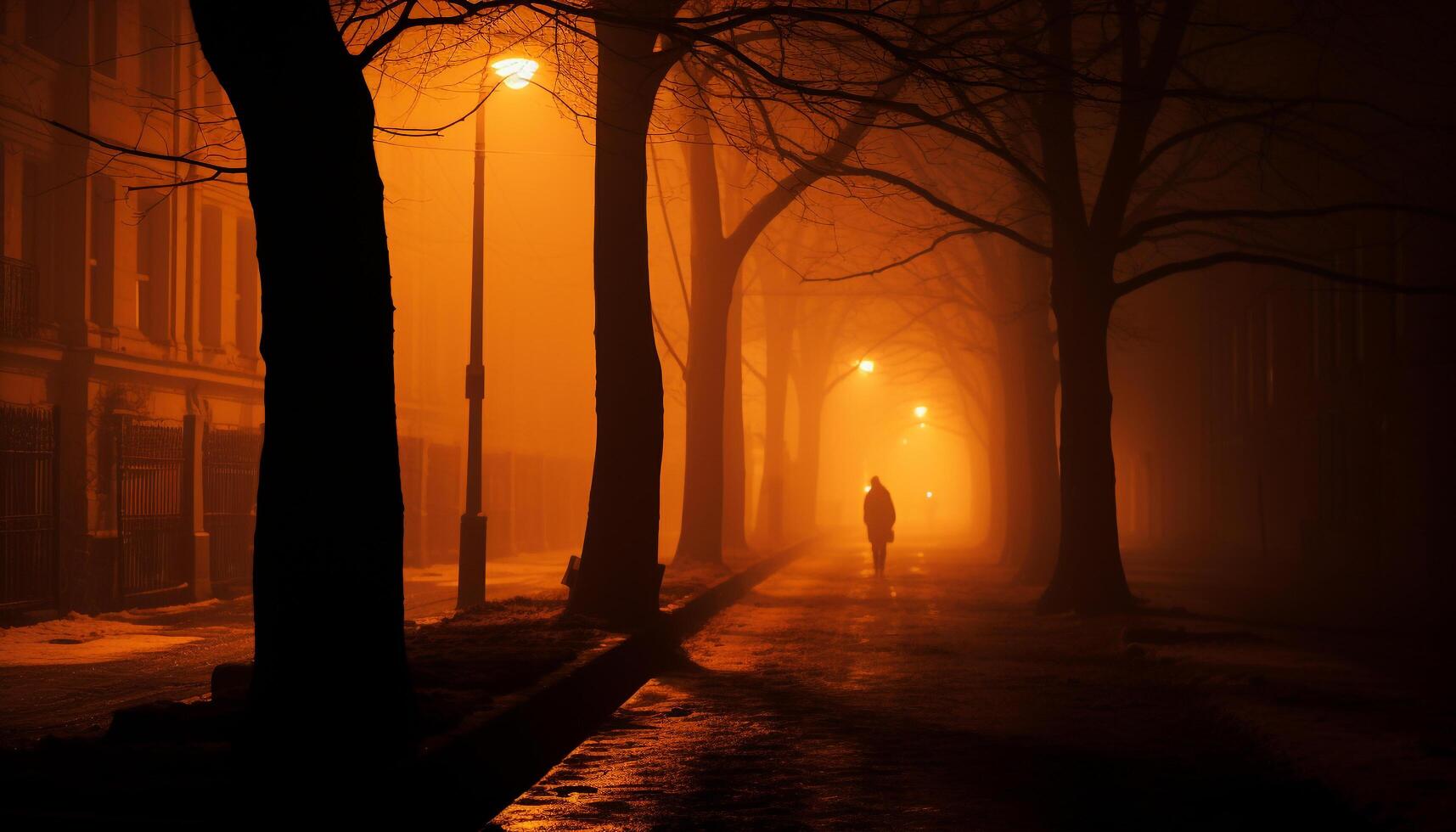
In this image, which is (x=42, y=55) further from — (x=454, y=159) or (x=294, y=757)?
(x=454, y=159)

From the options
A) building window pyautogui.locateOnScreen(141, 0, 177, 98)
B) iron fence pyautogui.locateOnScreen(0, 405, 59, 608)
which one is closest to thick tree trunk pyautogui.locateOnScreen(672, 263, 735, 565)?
building window pyautogui.locateOnScreen(141, 0, 177, 98)

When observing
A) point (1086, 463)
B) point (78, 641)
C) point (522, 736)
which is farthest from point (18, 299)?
point (522, 736)

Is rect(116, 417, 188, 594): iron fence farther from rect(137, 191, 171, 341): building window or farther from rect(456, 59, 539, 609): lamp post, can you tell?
rect(456, 59, 539, 609): lamp post

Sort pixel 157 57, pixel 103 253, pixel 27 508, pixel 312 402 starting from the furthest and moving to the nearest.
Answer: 1. pixel 157 57
2. pixel 103 253
3. pixel 27 508
4. pixel 312 402

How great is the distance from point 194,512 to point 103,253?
400cm

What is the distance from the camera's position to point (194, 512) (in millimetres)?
23391

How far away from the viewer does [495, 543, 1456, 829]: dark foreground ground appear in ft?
22.4

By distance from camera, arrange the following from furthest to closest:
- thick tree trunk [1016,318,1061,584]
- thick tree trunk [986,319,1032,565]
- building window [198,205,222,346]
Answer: thick tree trunk [986,319,1032,565] → building window [198,205,222,346] → thick tree trunk [1016,318,1061,584]

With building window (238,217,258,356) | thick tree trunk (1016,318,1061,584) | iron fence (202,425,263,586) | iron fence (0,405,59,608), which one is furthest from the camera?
building window (238,217,258,356)

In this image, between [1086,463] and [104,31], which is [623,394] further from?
[104,31]

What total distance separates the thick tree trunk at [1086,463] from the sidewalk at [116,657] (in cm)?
614

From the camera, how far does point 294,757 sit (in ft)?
20.8

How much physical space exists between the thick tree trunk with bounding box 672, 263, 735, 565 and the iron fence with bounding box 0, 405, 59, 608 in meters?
9.54

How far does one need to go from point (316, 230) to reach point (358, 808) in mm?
2427
